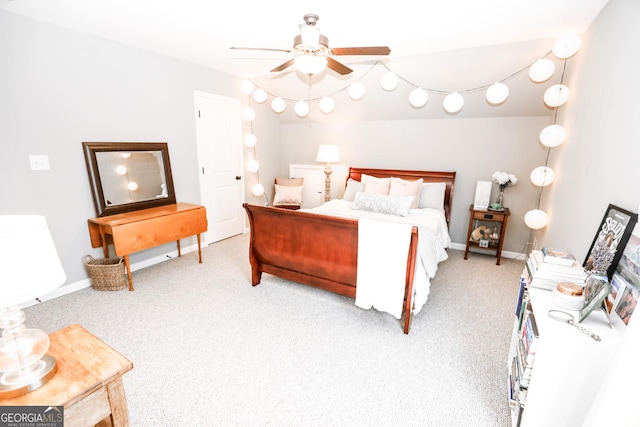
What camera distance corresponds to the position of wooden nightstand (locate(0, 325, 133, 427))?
0.92m

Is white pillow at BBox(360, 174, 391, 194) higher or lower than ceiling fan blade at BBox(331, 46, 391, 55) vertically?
lower

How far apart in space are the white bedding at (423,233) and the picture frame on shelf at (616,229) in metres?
1.01

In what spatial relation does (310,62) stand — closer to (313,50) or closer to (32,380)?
(313,50)

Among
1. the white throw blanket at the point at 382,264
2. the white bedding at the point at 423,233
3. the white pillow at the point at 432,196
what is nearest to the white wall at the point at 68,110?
the white bedding at the point at 423,233

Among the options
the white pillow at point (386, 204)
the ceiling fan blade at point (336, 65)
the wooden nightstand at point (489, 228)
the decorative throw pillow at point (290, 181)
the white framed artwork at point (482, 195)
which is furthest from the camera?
the decorative throw pillow at point (290, 181)

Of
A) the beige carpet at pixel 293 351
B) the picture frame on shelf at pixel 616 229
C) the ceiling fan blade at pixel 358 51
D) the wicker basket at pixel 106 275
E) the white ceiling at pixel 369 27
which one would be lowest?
the beige carpet at pixel 293 351

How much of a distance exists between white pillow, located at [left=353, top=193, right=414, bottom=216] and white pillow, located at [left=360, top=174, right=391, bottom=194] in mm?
428

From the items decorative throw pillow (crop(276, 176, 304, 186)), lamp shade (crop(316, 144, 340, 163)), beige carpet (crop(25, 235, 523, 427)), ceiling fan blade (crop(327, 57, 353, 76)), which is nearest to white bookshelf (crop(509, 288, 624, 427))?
beige carpet (crop(25, 235, 523, 427))

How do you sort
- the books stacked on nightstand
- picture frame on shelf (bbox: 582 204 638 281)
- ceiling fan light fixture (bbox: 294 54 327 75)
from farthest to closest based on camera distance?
1. ceiling fan light fixture (bbox: 294 54 327 75)
2. the books stacked on nightstand
3. picture frame on shelf (bbox: 582 204 638 281)

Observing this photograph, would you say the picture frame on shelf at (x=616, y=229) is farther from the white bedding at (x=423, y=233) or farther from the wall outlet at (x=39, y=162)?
the wall outlet at (x=39, y=162)

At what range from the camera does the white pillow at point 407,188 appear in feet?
12.3

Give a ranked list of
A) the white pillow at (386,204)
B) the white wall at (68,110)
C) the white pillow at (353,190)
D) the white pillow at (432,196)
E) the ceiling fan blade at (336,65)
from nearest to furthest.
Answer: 1. the ceiling fan blade at (336,65)
2. the white wall at (68,110)
3. the white pillow at (386,204)
4. the white pillow at (432,196)
5. the white pillow at (353,190)

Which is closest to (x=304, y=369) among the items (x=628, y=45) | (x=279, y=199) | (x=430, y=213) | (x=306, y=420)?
(x=306, y=420)

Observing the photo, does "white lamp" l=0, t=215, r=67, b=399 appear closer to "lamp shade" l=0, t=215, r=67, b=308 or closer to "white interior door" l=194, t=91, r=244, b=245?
"lamp shade" l=0, t=215, r=67, b=308
